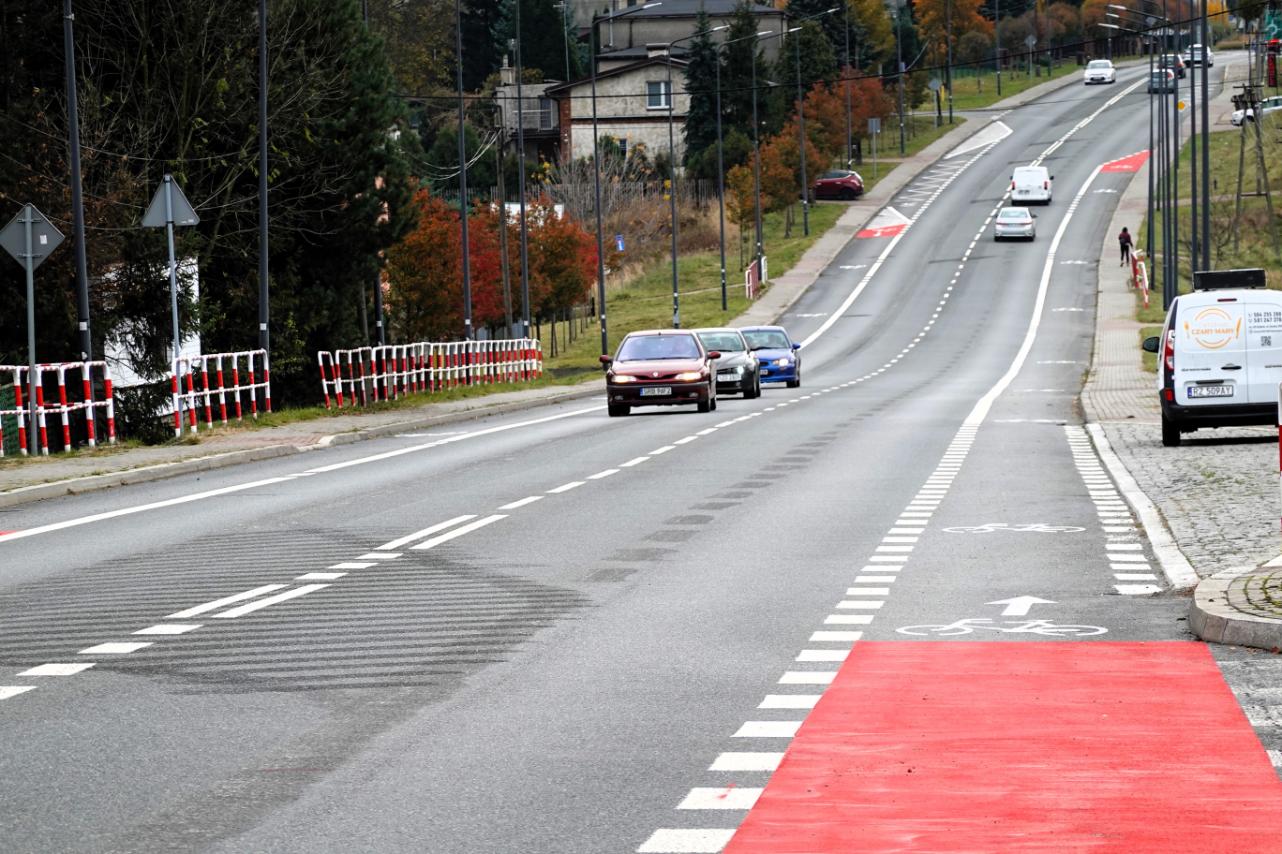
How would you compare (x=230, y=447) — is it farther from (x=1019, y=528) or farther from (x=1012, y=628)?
(x=1012, y=628)

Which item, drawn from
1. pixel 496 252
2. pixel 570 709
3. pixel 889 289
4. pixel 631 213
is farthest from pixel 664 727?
pixel 631 213

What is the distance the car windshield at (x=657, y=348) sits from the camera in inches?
1576

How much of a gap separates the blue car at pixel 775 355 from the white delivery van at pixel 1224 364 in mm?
26565

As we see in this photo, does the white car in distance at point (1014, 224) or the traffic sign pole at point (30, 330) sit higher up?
the white car in distance at point (1014, 224)

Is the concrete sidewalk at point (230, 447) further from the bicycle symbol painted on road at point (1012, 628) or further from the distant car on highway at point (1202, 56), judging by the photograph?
the distant car on highway at point (1202, 56)

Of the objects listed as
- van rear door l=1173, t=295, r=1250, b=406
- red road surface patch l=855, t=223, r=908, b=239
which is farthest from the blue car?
red road surface patch l=855, t=223, r=908, b=239

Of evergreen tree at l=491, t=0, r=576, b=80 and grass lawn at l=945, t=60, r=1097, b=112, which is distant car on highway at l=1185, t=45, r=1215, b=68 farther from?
evergreen tree at l=491, t=0, r=576, b=80

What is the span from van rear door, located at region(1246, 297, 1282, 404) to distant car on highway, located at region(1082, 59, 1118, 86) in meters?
144

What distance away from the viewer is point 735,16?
136250 mm

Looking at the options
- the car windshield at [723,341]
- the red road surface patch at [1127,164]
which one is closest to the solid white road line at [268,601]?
the car windshield at [723,341]

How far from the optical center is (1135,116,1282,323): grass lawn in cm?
8719

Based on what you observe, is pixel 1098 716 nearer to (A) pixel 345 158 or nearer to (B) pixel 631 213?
(A) pixel 345 158

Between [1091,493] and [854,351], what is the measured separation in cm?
5484

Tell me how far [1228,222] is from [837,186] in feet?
99.5
